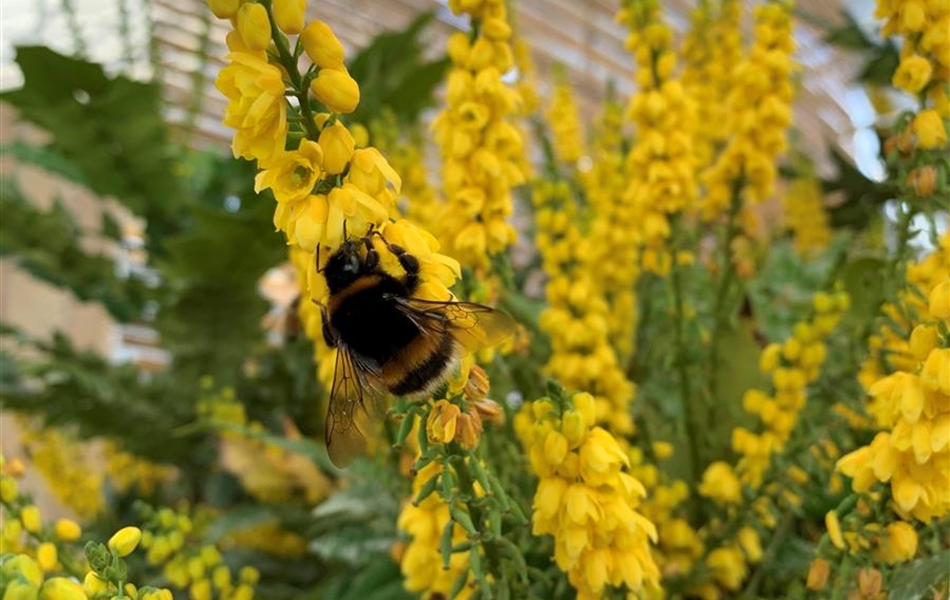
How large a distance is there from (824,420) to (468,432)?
209mm

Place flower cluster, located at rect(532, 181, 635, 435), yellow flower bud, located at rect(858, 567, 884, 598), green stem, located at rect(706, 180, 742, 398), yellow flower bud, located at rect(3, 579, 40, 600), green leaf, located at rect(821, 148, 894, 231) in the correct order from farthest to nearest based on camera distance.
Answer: green leaf, located at rect(821, 148, 894, 231) < green stem, located at rect(706, 180, 742, 398) < flower cluster, located at rect(532, 181, 635, 435) < yellow flower bud, located at rect(858, 567, 884, 598) < yellow flower bud, located at rect(3, 579, 40, 600)

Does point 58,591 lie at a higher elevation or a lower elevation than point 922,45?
lower

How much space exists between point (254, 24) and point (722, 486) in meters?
0.30

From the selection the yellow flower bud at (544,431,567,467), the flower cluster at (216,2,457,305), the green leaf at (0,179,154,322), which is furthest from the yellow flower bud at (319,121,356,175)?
the green leaf at (0,179,154,322)

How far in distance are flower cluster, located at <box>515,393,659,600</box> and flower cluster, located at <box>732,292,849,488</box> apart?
14cm

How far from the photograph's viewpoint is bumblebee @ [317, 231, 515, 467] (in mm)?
268

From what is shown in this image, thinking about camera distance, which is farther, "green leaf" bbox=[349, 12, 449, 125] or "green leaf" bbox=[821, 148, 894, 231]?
"green leaf" bbox=[821, 148, 894, 231]

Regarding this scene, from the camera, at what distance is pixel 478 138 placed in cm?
34

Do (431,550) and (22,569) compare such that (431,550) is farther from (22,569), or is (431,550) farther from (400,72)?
(400,72)

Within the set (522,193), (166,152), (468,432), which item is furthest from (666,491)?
(166,152)

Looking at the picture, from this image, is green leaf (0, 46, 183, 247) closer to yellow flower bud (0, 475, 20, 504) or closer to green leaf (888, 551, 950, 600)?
yellow flower bud (0, 475, 20, 504)

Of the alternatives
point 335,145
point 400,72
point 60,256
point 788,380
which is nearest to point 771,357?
point 788,380

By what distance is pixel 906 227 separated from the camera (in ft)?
1.16

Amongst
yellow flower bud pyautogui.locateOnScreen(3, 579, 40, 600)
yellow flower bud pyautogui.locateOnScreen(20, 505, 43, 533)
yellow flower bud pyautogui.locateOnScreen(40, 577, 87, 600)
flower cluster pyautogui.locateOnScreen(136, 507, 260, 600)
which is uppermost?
yellow flower bud pyautogui.locateOnScreen(3, 579, 40, 600)
